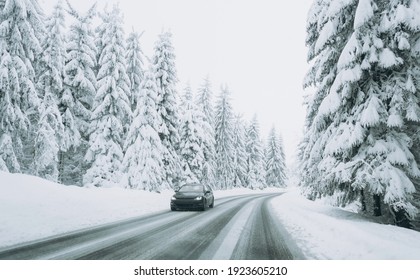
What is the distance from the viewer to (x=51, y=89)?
23.9 meters

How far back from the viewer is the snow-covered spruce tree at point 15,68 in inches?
722

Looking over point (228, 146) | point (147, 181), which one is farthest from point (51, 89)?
point (228, 146)

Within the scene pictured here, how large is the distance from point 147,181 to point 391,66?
20.2m

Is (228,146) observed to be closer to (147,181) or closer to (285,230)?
(147,181)

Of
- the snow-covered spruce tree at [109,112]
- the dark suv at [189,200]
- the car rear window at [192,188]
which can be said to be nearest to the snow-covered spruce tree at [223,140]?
the snow-covered spruce tree at [109,112]

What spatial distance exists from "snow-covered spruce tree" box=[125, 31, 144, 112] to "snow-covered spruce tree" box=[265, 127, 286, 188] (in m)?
47.9

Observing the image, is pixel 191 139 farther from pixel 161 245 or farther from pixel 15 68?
pixel 161 245

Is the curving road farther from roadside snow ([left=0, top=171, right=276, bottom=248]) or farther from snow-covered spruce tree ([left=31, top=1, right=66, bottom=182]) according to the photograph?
snow-covered spruce tree ([left=31, top=1, right=66, bottom=182])

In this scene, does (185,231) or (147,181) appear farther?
(147,181)

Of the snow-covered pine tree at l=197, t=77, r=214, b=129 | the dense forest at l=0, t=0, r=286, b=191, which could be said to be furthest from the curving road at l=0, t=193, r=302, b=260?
the snow-covered pine tree at l=197, t=77, r=214, b=129

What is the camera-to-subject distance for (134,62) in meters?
31.0

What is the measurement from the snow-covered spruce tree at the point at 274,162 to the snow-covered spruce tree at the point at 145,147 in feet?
164

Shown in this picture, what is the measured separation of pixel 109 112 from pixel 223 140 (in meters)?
25.4
